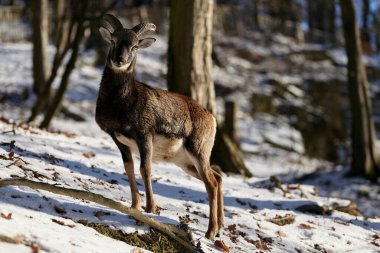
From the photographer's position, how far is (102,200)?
539cm

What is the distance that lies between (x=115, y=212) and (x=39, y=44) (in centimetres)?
1328

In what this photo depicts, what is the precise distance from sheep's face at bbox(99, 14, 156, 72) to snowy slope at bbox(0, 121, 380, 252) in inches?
59.7

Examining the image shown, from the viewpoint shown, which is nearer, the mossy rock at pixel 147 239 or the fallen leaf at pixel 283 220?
the mossy rock at pixel 147 239

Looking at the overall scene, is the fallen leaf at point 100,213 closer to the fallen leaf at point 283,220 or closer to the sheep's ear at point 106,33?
the sheep's ear at point 106,33

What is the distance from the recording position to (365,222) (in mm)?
8625

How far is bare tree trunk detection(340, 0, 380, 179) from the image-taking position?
1484cm

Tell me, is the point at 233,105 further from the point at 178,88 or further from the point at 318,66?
the point at 318,66

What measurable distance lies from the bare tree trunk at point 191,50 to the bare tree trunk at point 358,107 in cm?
619

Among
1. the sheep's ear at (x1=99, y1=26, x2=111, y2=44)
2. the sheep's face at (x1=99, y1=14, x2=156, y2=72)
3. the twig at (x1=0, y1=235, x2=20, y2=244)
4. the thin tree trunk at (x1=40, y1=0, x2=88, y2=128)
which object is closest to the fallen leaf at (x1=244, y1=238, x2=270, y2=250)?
the sheep's face at (x1=99, y1=14, x2=156, y2=72)

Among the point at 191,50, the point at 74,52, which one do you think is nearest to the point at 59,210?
the point at 191,50

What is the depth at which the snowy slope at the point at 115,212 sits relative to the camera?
194 inches

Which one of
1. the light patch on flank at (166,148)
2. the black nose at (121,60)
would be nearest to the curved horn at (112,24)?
the black nose at (121,60)

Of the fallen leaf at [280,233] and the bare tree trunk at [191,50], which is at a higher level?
the bare tree trunk at [191,50]

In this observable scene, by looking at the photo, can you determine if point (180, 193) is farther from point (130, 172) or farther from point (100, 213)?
point (100, 213)
